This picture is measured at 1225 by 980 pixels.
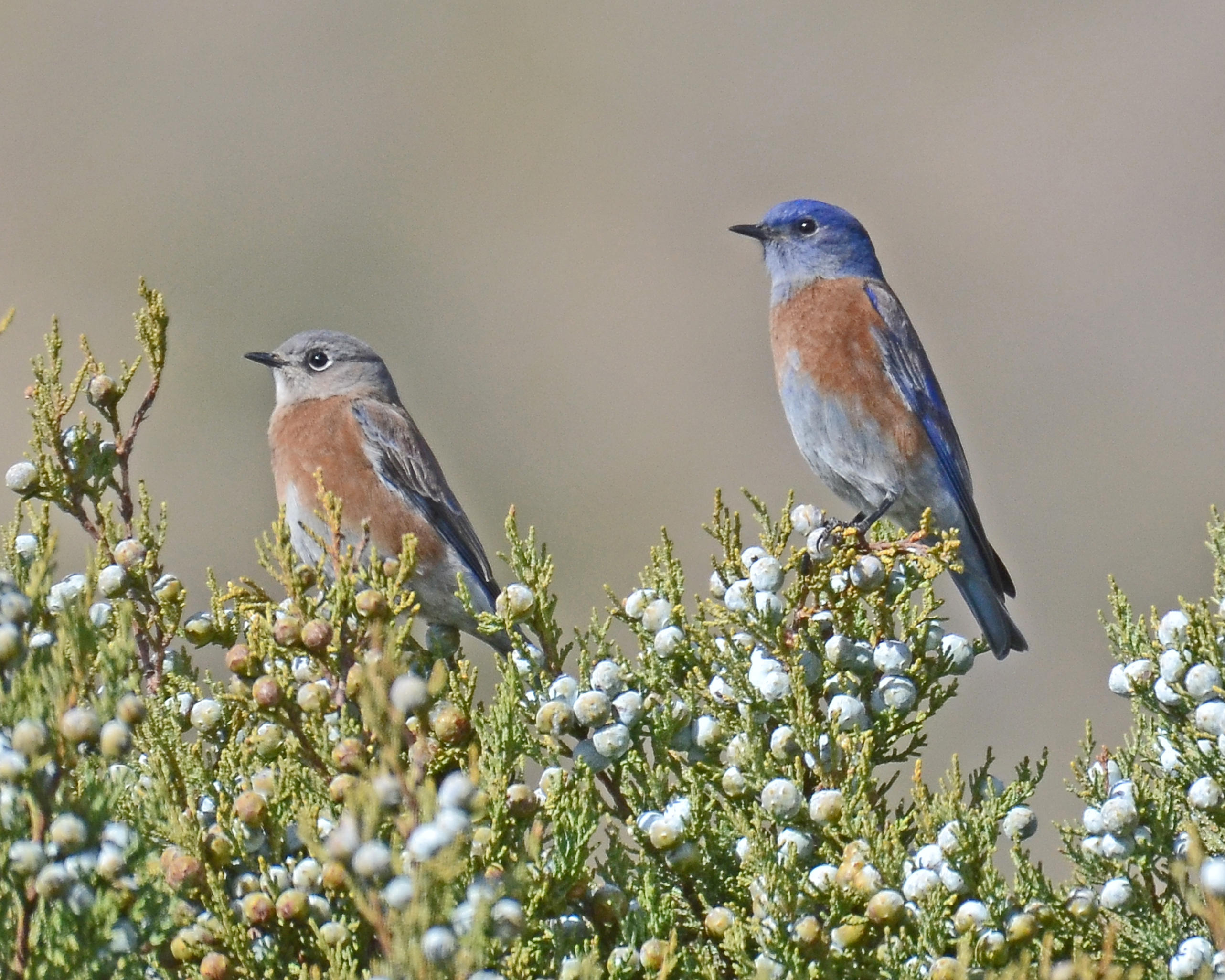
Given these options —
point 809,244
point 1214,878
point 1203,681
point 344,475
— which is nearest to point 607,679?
point 1214,878

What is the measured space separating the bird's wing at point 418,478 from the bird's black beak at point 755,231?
161 centimetres

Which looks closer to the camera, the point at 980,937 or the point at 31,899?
the point at 31,899

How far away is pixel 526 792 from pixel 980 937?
0.67 meters

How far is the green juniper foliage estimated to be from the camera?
1.65 meters

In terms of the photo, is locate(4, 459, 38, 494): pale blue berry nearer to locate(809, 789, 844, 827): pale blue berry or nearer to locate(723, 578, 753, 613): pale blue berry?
locate(723, 578, 753, 613): pale blue berry

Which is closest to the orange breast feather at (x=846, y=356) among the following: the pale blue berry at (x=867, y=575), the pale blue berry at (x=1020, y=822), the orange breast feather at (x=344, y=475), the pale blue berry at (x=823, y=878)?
the orange breast feather at (x=344, y=475)

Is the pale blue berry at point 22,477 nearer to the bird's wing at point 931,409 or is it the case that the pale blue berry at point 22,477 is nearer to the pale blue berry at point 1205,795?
the pale blue berry at point 1205,795

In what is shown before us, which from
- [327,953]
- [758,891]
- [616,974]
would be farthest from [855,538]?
[327,953]

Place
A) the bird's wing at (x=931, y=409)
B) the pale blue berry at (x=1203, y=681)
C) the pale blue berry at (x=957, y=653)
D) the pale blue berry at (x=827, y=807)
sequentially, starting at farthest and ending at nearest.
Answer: the bird's wing at (x=931, y=409) < the pale blue berry at (x=957, y=653) < the pale blue berry at (x=1203, y=681) < the pale blue berry at (x=827, y=807)

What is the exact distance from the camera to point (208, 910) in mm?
1868

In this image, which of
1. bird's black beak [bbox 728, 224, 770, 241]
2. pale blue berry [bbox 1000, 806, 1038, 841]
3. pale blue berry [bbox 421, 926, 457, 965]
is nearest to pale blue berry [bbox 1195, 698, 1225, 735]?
pale blue berry [bbox 1000, 806, 1038, 841]

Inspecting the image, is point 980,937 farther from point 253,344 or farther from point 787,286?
point 253,344

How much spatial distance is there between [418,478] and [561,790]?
3309mm

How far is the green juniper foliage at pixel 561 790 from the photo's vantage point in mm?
1652
